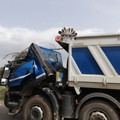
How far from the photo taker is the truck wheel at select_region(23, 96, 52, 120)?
7.75 meters

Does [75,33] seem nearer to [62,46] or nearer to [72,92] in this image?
[62,46]

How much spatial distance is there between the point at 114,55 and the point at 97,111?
1.34 metres

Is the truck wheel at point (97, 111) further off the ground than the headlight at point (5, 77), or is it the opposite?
the headlight at point (5, 77)

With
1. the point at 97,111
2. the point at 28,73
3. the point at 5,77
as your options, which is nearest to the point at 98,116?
the point at 97,111

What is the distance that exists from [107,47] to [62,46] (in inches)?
60.5

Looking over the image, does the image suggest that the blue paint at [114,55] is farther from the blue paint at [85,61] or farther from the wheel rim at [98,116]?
the wheel rim at [98,116]

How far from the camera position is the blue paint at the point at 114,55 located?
6.84 metres

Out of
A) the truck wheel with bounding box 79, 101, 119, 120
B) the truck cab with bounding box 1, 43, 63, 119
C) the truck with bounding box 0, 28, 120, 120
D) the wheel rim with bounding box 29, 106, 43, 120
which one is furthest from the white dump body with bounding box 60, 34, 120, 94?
the wheel rim with bounding box 29, 106, 43, 120

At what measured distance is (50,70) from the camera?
26.4 feet

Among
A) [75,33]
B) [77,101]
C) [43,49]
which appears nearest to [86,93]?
[77,101]

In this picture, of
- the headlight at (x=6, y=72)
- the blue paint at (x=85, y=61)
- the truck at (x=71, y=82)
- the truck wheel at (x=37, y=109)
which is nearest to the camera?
the truck at (x=71, y=82)

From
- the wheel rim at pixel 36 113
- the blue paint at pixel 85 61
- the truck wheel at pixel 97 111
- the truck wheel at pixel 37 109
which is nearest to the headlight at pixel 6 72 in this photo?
the truck wheel at pixel 37 109

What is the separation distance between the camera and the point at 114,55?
6.90 m

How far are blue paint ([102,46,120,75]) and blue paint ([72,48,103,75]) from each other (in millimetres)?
371
